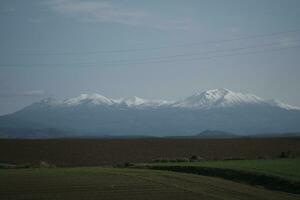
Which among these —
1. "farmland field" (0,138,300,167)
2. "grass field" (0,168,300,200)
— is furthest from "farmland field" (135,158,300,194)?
"farmland field" (0,138,300,167)

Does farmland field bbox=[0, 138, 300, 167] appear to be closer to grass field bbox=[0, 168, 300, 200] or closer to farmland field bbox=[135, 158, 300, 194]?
farmland field bbox=[135, 158, 300, 194]

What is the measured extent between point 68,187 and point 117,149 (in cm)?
5337

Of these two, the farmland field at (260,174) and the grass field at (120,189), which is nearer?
the grass field at (120,189)

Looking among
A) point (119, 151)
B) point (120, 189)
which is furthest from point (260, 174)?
point (119, 151)

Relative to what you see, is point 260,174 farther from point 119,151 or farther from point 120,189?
point 119,151

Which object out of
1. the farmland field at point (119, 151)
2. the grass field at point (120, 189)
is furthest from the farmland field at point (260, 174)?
the farmland field at point (119, 151)

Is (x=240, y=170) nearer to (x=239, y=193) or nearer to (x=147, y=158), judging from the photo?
(x=239, y=193)

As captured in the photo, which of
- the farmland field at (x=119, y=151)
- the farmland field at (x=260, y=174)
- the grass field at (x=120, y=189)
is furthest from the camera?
the farmland field at (x=119, y=151)

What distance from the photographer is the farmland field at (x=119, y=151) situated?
243ft

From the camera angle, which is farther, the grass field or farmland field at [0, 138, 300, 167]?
farmland field at [0, 138, 300, 167]

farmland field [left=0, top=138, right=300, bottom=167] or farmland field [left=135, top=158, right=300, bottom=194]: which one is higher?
farmland field [left=0, top=138, right=300, bottom=167]

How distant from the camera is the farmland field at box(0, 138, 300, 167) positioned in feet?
243

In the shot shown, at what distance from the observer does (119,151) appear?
8506cm

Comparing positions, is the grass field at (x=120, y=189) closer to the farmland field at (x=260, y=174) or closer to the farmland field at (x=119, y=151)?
the farmland field at (x=260, y=174)
